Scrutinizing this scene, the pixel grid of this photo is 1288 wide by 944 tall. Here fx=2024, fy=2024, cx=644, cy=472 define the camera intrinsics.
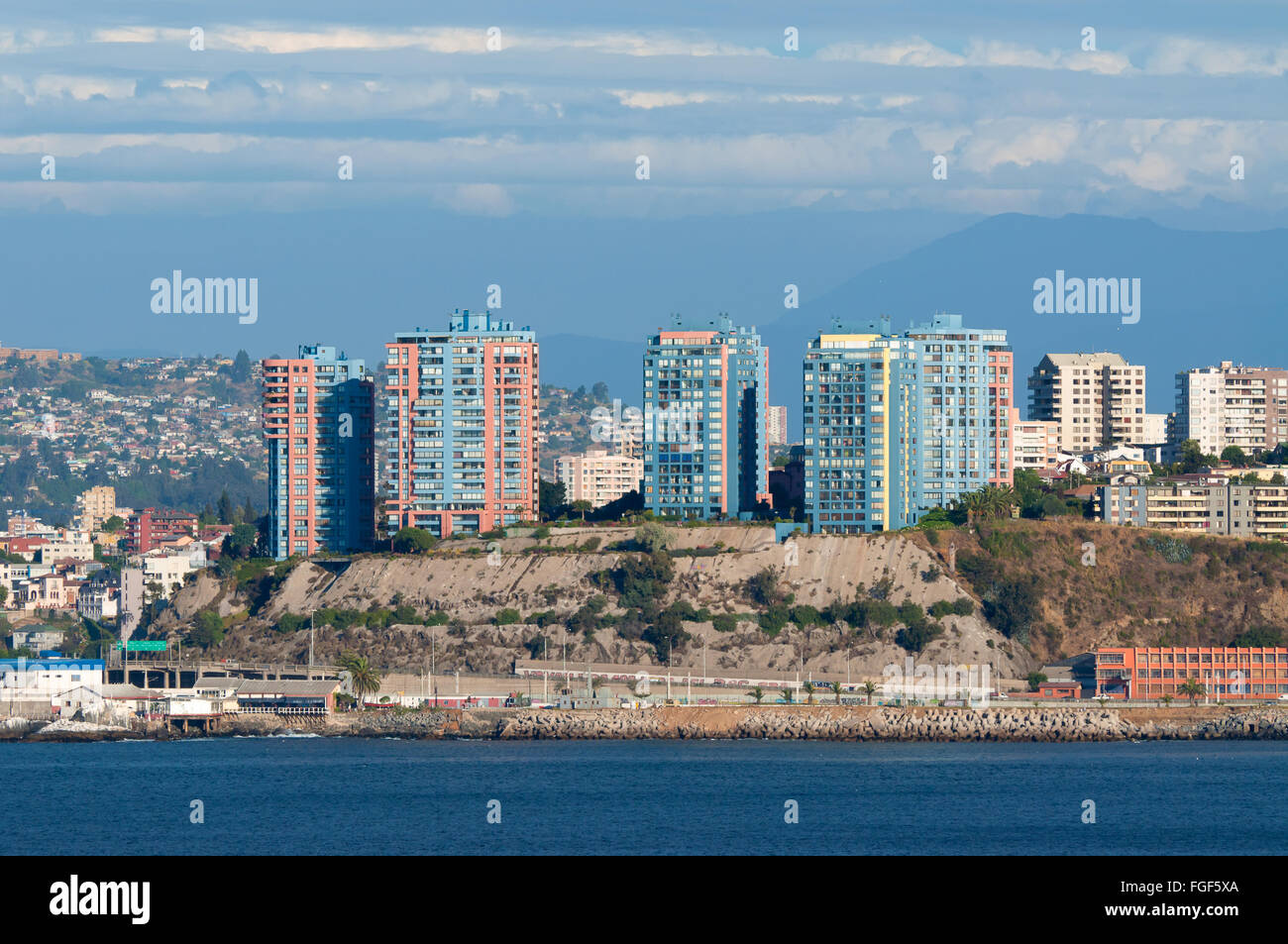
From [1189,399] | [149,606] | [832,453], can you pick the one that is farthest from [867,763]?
[1189,399]

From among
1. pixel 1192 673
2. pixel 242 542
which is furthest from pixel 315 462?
pixel 1192 673

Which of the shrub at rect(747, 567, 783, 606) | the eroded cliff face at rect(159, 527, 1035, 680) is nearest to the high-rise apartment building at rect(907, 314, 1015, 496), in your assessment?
the eroded cliff face at rect(159, 527, 1035, 680)

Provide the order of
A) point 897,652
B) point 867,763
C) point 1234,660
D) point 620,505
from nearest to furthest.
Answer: point 867,763
point 1234,660
point 897,652
point 620,505

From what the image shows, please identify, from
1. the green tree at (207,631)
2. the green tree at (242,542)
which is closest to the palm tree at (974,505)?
the green tree at (207,631)

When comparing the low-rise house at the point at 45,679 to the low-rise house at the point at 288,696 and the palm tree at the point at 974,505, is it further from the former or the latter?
the palm tree at the point at 974,505
